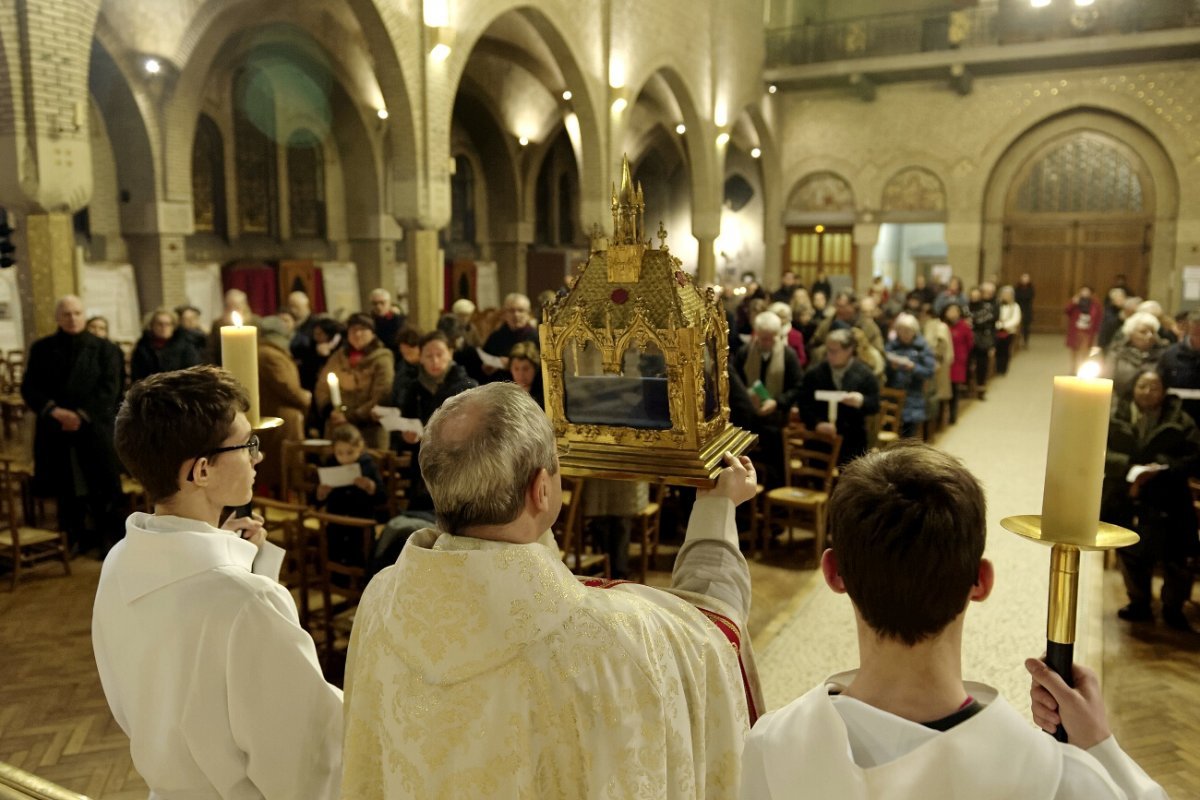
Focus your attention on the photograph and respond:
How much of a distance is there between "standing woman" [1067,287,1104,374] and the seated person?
12224 millimetres

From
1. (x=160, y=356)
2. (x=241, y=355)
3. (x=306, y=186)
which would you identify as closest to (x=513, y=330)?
(x=160, y=356)

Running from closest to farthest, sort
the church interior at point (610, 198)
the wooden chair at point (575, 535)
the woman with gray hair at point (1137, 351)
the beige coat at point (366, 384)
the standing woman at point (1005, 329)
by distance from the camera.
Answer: the wooden chair at point (575, 535) < the church interior at point (610, 198) < the beige coat at point (366, 384) < the woman with gray hair at point (1137, 351) < the standing woman at point (1005, 329)

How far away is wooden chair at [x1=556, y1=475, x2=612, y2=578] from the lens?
5164 millimetres

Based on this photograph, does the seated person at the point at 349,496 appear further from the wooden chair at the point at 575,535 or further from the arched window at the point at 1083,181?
the arched window at the point at 1083,181

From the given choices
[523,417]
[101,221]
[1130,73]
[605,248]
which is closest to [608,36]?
[101,221]

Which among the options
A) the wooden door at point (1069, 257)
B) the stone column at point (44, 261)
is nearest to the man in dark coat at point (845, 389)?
the stone column at point (44, 261)

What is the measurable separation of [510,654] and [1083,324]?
1469 centimetres

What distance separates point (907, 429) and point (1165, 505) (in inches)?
147

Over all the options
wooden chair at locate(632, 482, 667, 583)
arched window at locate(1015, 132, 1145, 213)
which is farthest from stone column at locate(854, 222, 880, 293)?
wooden chair at locate(632, 482, 667, 583)

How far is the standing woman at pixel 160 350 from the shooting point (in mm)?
7184

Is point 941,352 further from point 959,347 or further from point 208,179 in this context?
point 208,179

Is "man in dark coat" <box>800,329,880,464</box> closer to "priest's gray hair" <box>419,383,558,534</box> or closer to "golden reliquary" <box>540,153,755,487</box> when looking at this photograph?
"golden reliquary" <box>540,153,755,487</box>

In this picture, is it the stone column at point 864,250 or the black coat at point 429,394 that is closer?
the black coat at point 429,394

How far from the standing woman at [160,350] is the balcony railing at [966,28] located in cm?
1749
